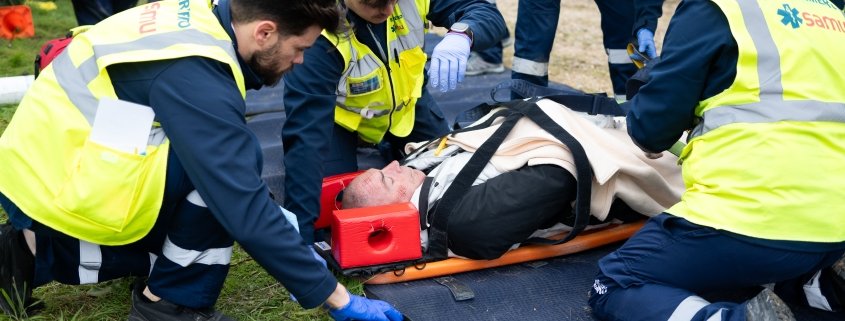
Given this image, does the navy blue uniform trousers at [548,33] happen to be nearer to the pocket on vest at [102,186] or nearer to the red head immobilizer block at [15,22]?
the pocket on vest at [102,186]

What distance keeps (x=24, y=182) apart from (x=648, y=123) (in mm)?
1687

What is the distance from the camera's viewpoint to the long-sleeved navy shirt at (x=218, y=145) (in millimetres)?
1900

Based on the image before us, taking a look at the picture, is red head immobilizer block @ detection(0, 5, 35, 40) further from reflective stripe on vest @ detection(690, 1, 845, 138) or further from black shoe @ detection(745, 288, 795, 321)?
black shoe @ detection(745, 288, 795, 321)

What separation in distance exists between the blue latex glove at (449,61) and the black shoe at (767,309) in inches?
59.1

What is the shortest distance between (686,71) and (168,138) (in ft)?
4.46

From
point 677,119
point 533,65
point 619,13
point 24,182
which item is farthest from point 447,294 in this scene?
point 619,13

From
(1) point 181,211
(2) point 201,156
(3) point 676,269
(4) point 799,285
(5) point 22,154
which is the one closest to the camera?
(2) point 201,156

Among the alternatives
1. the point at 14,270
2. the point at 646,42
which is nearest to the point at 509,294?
the point at 14,270

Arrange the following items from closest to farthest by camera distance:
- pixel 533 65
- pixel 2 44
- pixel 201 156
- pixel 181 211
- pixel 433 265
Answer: pixel 201 156
pixel 181 211
pixel 433 265
pixel 533 65
pixel 2 44

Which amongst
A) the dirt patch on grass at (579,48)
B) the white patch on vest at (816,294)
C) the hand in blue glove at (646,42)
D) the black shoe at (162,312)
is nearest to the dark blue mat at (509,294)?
the black shoe at (162,312)

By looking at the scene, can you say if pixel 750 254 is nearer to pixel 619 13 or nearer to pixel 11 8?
pixel 619 13

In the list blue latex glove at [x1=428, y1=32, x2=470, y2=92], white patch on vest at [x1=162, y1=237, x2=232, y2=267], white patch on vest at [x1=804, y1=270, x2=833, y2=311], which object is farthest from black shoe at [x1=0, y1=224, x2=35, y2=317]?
white patch on vest at [x1=804, y1=270, x2=833, y2=311]

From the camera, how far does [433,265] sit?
2785mm

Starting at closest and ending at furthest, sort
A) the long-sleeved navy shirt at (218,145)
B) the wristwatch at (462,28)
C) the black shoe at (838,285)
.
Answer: the long-sleeved navy shirt at (218,145)
the black shoe at (838,285)
the wristwatch at (462,28)
